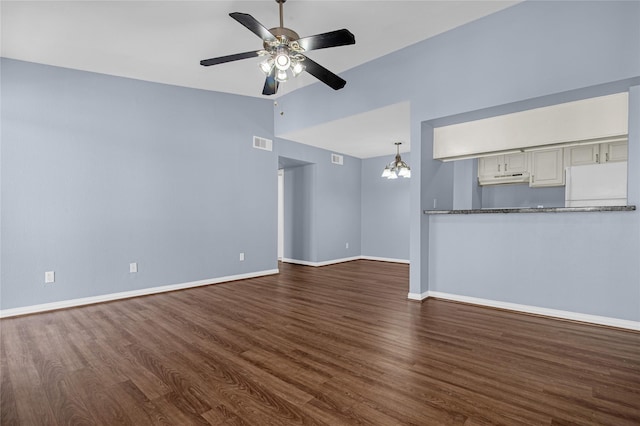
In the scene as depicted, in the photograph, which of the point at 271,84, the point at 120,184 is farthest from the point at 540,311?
the point at 120,184

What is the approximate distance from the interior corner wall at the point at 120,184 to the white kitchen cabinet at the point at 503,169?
448 cm

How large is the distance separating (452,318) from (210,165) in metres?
4.06

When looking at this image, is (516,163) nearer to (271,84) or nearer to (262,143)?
(262,143)

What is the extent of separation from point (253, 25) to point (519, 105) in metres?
2.82

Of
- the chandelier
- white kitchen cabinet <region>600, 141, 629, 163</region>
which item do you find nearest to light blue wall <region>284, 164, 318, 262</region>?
the chandelier

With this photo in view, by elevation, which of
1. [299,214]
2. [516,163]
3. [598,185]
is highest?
[516,163]

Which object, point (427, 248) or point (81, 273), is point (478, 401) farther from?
point (81, 273)

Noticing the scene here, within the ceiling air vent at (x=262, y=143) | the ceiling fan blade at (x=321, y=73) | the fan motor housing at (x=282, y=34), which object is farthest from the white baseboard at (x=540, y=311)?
the ceiling air vent at (x=262, y=143)

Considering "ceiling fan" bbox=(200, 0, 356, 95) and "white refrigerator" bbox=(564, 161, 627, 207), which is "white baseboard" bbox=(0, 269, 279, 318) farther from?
"white refrigerator" bbox=(564, 161, 627, 207)

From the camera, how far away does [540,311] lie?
10.3ft

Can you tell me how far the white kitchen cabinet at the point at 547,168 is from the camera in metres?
5.32

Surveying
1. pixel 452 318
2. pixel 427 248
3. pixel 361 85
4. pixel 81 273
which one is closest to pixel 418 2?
pixel 361 85

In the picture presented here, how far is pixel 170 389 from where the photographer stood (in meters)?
1.82

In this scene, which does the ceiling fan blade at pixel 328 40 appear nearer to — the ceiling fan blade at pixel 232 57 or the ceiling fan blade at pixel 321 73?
the ceiling fan blade at pixel 321 73
